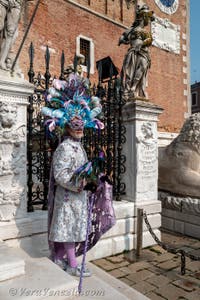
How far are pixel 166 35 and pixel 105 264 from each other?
15083 millimetres

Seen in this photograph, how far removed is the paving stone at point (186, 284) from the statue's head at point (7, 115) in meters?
2.90

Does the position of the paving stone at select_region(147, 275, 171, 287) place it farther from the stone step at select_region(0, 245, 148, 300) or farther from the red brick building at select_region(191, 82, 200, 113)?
the red brick building at select_region(191, 82, 200, 113)

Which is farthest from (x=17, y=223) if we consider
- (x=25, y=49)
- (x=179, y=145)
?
(x=25, y=49)

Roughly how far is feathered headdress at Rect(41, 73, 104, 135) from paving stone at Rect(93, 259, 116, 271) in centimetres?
213

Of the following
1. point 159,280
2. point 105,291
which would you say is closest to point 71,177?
point 105,291

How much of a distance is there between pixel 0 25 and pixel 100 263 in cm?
350

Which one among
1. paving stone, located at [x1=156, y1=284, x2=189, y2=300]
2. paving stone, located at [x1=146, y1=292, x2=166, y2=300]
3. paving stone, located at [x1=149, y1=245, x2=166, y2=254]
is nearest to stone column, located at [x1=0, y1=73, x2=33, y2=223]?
paving stone, located at [x1=146, y1=292, x2=166, y2=300]

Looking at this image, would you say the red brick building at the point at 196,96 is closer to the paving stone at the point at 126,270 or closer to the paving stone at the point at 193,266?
the paving stone at the point at 193,266

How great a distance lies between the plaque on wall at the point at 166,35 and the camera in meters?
15.3

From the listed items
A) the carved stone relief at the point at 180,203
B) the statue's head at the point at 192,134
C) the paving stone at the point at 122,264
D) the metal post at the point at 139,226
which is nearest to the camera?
the paving stone at the point at 122,264

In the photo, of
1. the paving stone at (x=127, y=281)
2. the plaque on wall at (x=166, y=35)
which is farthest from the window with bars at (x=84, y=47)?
the paving stone at (x=127, y=281)

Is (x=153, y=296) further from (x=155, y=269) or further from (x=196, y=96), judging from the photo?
(x=196, y=96)

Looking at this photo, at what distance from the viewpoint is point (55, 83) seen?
9.56 ft

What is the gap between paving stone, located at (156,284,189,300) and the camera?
3145 mm
